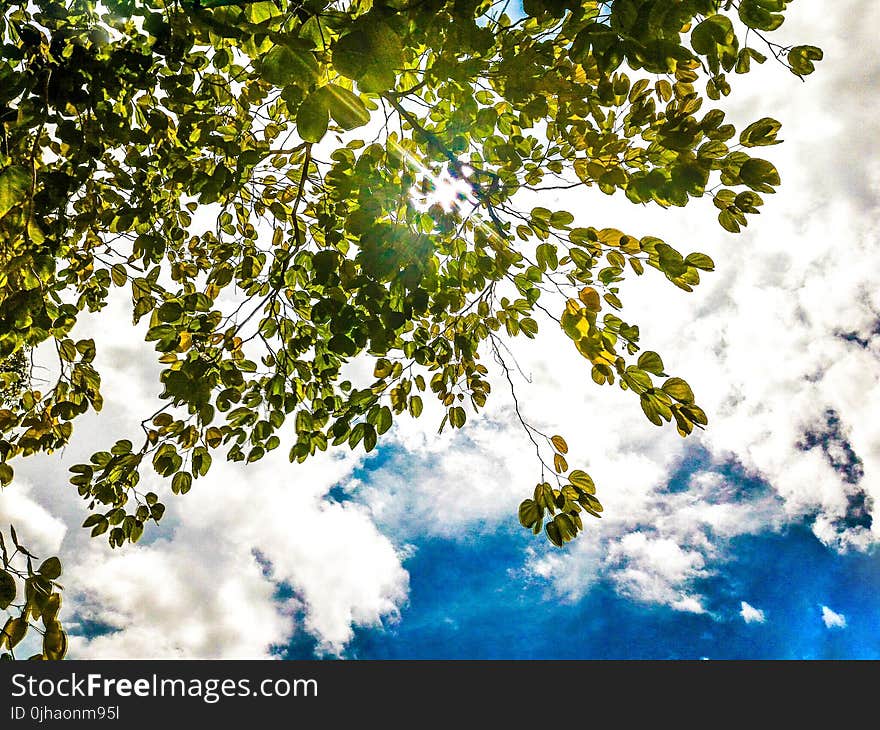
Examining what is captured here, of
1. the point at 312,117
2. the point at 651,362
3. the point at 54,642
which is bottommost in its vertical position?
the point at 54,642

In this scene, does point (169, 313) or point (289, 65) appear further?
point (169, 313)

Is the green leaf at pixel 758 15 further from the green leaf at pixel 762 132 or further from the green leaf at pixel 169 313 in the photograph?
the green leaf at pixel 169 313

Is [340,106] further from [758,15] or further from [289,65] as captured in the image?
[758,15]

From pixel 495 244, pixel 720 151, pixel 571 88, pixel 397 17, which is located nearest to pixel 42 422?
pixel 495 244

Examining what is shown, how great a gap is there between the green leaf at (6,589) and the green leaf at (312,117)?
121 centimetres

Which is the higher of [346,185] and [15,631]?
[346,185]

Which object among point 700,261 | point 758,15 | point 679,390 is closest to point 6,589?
point 679,390

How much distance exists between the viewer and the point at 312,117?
1.05m

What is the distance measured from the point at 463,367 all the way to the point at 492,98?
1.58 meters

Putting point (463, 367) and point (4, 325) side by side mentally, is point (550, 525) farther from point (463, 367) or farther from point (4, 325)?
point (4, 325)

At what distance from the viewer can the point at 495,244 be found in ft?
7.88

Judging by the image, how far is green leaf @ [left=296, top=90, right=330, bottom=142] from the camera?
105 centimetres

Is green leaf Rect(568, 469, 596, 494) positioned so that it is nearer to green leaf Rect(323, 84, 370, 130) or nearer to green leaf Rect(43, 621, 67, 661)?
green leaf Rect(323, 84, 370, 130)

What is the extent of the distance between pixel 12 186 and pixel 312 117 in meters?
0.59
